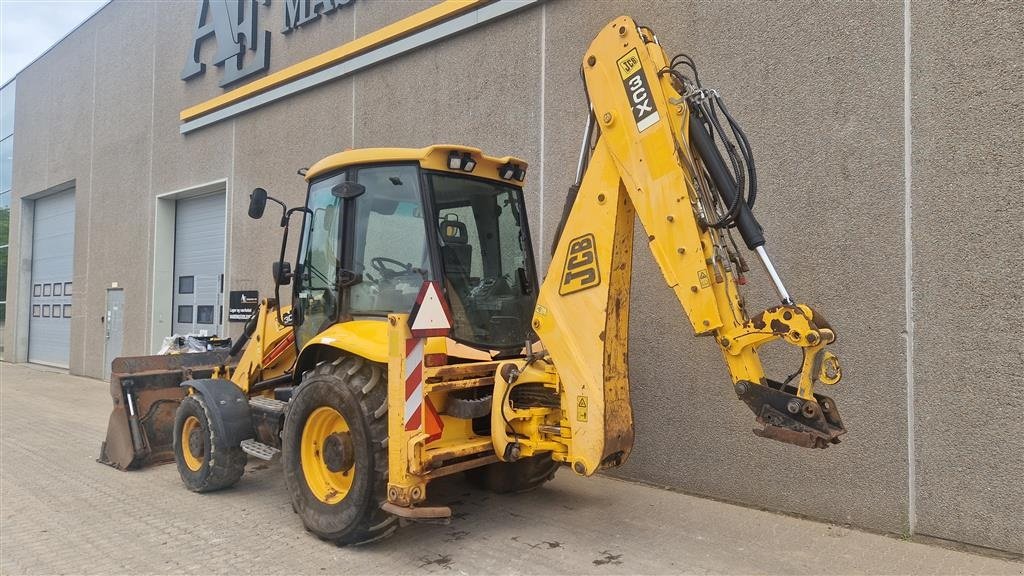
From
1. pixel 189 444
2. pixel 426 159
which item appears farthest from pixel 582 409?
pixel 189 444

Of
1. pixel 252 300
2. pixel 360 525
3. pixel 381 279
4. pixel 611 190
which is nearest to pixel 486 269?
pixel 381 279

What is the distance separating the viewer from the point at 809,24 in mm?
5137

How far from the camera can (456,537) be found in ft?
14.3

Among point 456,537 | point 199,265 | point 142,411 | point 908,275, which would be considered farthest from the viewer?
point 199,265

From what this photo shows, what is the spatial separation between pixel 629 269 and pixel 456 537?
6.96 ft

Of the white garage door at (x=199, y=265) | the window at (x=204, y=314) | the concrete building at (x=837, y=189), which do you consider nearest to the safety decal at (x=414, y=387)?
the concrete building at (x=837, y=189)

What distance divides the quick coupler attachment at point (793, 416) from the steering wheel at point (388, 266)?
7.48ft

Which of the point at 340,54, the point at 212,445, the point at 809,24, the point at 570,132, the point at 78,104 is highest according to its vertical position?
the point at 78,104

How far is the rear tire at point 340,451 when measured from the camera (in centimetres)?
398

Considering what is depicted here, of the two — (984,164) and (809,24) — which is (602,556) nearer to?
(984,164)

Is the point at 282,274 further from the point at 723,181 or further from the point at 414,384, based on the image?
the point at 723,181

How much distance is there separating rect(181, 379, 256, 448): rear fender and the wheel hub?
144 cm

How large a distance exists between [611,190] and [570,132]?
2.96m

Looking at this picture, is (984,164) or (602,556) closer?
(602,556)
